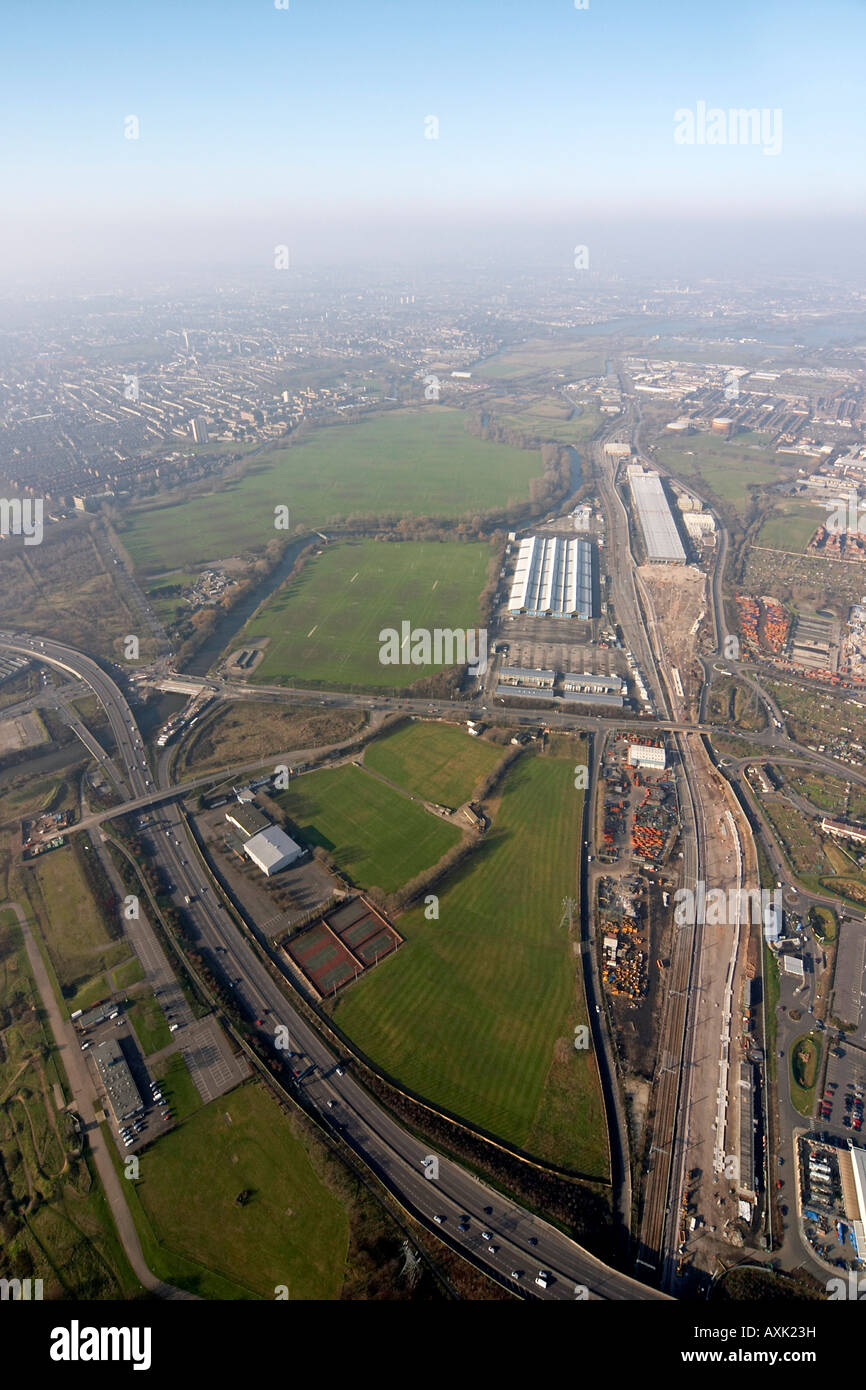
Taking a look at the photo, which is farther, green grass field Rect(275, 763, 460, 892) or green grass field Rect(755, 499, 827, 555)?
green grass field Rect(755, 499, 827, 555)

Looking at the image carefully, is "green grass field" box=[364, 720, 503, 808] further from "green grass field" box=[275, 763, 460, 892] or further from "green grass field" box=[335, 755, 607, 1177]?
"green grass field" box=[335, 755, 607, 1177]

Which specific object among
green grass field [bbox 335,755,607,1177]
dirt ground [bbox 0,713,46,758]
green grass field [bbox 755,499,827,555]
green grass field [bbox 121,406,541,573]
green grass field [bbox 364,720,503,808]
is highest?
green grass field [bbox 121,406,541,573]

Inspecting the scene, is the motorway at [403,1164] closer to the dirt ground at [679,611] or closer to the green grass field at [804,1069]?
the green grass field at [804,1069]

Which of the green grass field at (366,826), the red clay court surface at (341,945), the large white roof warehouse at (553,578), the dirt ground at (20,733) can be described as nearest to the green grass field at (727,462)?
the large white roof warehouse at (553,578)

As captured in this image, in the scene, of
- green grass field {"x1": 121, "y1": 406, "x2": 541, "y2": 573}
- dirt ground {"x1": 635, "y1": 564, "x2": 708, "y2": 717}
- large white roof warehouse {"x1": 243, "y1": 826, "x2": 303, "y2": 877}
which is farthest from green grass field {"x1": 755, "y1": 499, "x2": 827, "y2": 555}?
large white roof warehouse {"x1": 243, "y1": 826, "x2": 303, "y2": 877}

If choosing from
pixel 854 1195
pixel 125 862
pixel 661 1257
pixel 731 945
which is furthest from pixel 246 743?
pixel 854 1195
